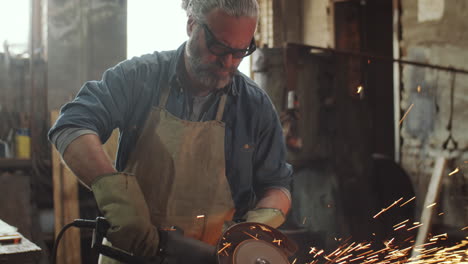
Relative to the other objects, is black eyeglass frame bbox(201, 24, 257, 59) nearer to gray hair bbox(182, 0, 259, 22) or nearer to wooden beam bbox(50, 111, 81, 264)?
gray hair bbox(182, 0, 259, 22)

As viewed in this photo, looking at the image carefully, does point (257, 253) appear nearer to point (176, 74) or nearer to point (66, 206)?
point (176, 74)

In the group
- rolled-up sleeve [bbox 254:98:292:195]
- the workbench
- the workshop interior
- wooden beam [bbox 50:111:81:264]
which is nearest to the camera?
the workbench

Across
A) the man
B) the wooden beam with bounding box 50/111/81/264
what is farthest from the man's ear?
the wooden beam with bounding box 50/111/81/264

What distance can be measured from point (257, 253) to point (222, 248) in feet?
0.38

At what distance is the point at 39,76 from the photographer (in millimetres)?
4859

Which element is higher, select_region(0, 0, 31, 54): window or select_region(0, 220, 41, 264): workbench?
select_region(0, 0, 31, 54): window

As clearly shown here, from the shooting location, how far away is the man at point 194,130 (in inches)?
80.6

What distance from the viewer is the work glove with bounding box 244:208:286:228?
2.21 metres

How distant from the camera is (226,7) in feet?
6.81

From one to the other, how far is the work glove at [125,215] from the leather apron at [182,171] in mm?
356

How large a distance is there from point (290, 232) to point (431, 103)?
2.26m

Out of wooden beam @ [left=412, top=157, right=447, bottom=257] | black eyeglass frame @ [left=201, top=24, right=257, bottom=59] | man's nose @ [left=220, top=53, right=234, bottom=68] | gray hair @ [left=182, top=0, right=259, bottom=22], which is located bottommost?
wooden beam @ [left=412, top=157, right=447, bottom=257]

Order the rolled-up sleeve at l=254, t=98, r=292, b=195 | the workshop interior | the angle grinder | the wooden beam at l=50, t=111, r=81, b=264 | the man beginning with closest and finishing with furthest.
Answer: the angle grinder → the man → the rolled-up sleeve at l=254, t=98, r=292, b=195 → the wooden beam at l=50, t=111, r=81, b=264 → the workshop interior

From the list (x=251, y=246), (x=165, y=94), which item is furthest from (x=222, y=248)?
(x=165, y=94)
